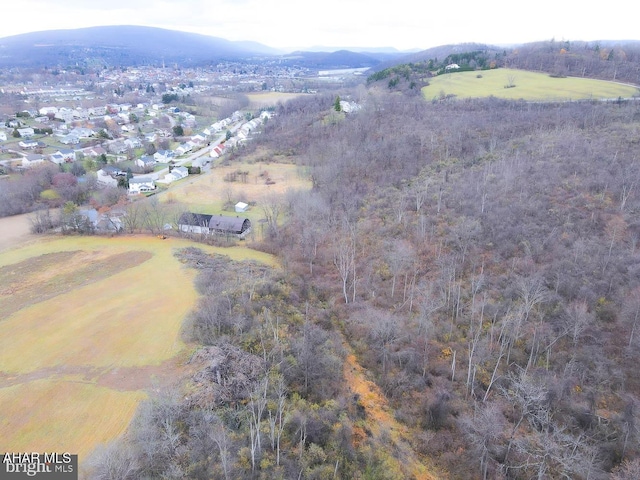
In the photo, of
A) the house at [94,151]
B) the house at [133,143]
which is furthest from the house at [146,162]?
the house at [133,143]

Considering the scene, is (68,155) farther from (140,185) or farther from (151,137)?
(140,185)

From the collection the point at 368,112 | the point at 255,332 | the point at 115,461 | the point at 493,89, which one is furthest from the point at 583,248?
the point at 493,89

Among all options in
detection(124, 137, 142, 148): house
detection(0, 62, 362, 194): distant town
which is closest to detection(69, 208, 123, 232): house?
detection(0, 62, 362, 194): distant town

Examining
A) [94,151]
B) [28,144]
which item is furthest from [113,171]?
[28,144]

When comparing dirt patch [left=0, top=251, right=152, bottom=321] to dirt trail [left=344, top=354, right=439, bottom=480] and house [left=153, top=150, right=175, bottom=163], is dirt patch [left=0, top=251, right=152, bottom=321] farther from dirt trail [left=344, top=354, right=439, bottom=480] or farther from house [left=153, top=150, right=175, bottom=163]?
house [left=153, top=150, right=175, bottom=163]

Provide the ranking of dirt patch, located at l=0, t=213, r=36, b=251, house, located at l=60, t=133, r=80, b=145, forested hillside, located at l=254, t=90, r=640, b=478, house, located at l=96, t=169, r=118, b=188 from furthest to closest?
house, located at l=60, t=133, r=80, b=145, house, located at l=96, t=169, r=118, b=188, dirt patch, located at l=0, t=213, r=36, b=251, forested hillside, located at l=254, t=90, r=640, b=478

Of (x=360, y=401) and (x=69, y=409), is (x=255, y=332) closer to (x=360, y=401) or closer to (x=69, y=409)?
(x=360, y=401)

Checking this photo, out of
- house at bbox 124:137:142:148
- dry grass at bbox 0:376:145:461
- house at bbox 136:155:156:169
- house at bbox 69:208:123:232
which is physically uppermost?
house at bbox 124:137:142:148
